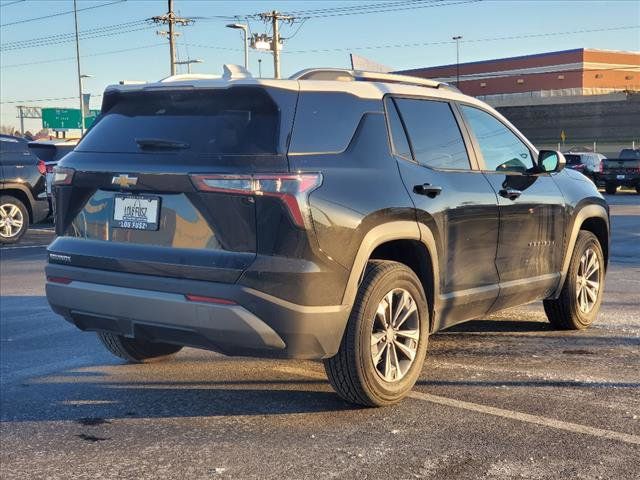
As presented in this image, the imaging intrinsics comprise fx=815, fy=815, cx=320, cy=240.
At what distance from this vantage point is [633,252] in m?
12.1

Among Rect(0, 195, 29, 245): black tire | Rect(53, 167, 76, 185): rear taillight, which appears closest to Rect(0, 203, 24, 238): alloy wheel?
Rect(0, 195, 29, 245): black tire

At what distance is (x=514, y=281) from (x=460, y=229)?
2.66 ft

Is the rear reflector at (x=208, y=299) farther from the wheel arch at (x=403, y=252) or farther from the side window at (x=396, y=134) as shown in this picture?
the side window at (x=396, y=134)

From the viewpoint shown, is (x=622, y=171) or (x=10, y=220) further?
(x=622, y=171)

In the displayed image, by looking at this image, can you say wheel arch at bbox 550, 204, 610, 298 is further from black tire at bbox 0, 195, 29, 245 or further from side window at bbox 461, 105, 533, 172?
black tire at bbox 0, 195, 29, 245

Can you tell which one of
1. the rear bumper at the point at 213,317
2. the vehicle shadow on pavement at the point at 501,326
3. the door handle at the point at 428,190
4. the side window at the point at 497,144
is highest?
the side window at the point at 497,144

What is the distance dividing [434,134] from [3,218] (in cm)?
1109

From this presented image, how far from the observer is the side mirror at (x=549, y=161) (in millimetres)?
5883

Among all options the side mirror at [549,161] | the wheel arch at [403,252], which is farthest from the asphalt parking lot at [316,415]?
the side mirror at [549,161]

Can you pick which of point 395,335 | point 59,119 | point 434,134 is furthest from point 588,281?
point 59,119

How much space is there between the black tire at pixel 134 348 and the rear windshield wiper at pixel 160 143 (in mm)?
1546

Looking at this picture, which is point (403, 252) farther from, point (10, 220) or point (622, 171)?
point (622, 171)

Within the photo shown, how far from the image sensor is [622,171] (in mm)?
31828

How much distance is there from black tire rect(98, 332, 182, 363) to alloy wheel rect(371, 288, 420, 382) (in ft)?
5.41
